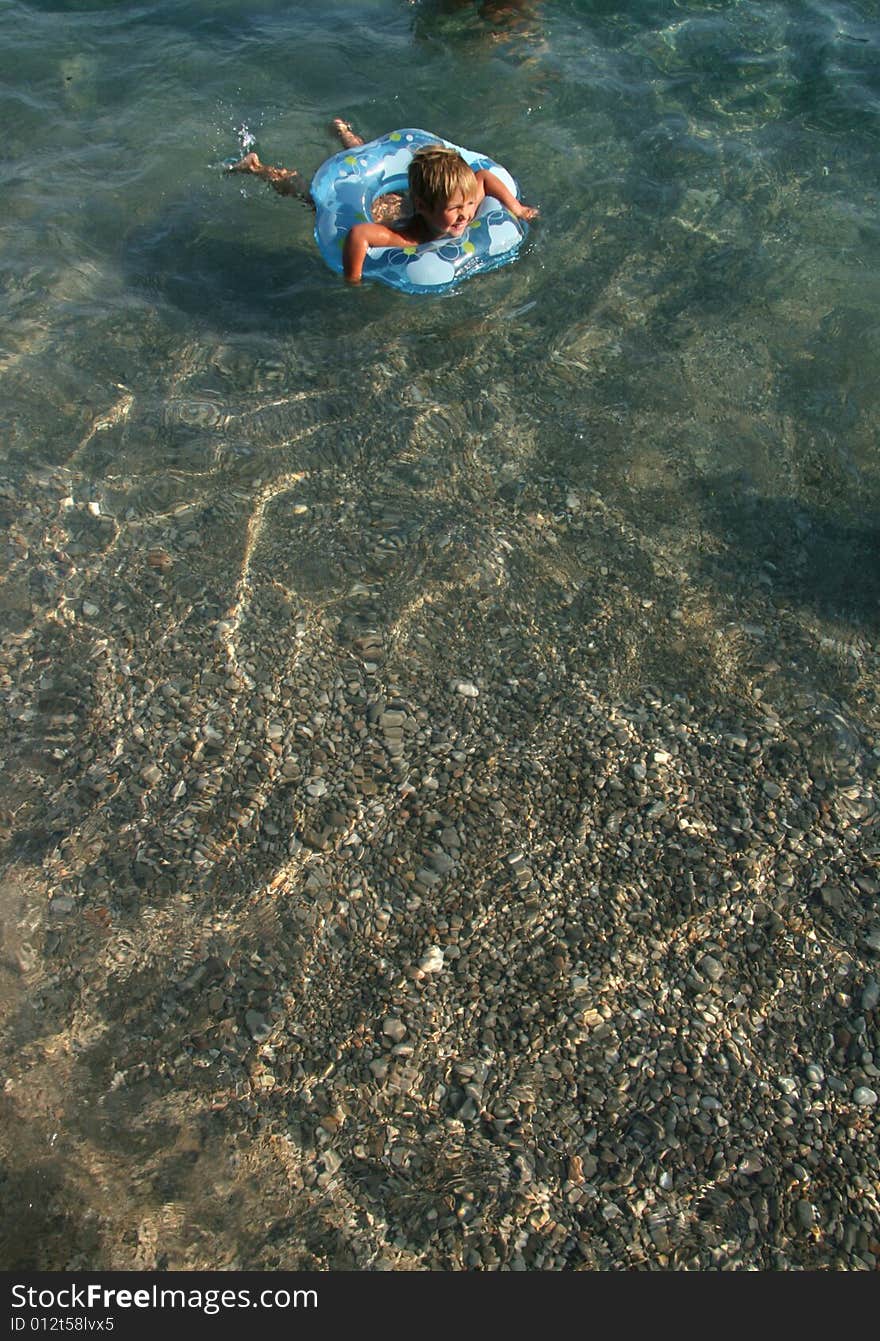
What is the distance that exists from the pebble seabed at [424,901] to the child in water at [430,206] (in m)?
1.83

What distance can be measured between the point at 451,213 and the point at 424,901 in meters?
Result: 4.16

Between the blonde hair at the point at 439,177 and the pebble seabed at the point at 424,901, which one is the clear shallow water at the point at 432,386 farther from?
the blonde hair at the point at 439,177

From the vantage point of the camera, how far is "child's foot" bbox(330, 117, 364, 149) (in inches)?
308

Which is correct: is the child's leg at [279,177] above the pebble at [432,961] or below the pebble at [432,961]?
above

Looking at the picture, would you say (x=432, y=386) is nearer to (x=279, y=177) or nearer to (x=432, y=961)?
(x=279, y=177)

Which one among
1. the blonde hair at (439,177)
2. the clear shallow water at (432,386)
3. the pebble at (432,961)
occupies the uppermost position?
the blonde hair at (439,177)

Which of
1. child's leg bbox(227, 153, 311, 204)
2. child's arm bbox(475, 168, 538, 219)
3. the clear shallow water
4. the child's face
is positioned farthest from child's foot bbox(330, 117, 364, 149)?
the child's face

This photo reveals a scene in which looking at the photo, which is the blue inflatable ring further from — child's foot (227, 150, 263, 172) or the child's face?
child's foot (227, 150, 263, 172)

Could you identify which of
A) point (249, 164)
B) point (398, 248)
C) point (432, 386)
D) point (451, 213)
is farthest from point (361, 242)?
point (249, 164)

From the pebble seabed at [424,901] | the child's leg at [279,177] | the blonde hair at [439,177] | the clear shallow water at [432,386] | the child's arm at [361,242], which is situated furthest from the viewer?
the child's leg at [279,177]

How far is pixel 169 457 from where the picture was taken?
5.77 meters

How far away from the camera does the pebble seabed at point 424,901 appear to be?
345cm

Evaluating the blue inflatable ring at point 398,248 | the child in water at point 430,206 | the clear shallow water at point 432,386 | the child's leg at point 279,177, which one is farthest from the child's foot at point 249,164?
the blue inflatable ring at point 398,248

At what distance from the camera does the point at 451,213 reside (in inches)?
244
